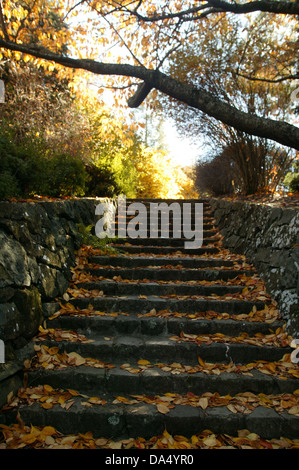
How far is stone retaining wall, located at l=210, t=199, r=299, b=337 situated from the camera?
359cm

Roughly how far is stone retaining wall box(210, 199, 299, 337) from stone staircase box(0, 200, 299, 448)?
0.65ft

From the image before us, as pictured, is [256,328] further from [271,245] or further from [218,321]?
[271,245]

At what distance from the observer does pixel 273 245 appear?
430 centimetres

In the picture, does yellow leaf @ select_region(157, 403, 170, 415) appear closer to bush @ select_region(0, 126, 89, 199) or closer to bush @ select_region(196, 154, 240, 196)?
bush @ select_region(0, 126, 89, 199)

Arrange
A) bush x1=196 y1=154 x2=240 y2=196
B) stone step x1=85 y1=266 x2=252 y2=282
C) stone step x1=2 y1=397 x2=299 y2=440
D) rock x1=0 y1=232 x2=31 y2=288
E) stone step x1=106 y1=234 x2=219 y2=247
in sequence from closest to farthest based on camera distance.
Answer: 1. stone step x1=2 y1=397 x2=299 y2=440
2. rock x1=0 y1=232 x2=31 y2=288
3. stone step x1=85 y1=266 x2=252 y2=282
4. stone step x1=106 y1=234 x2=219 y2=247
5. bush x1=196 y1=154 x2=240 y2=196

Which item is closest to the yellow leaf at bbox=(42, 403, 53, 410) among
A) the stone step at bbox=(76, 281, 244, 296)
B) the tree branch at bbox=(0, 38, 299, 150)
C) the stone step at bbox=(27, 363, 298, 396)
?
the stone step at bbox=(27, 363, 298, 396)

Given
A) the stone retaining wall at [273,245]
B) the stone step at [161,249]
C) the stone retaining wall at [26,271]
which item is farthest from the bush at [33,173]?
the stone retaining wall at [273,245]

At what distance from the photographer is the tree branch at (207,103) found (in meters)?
3.93

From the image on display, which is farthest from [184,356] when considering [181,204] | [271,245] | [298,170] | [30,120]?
[298,170]

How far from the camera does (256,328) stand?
11.7 feet

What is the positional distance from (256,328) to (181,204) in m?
4.93
